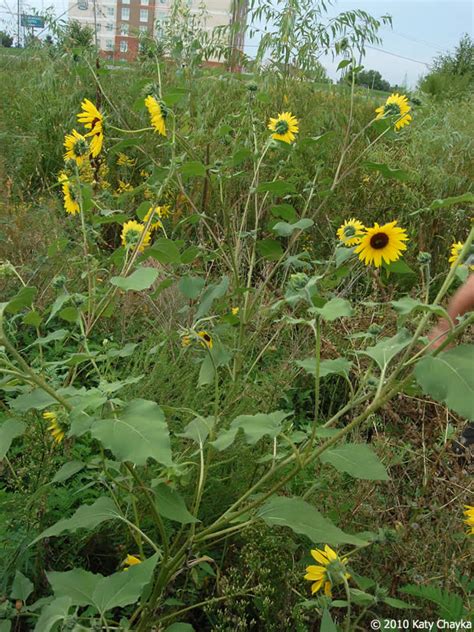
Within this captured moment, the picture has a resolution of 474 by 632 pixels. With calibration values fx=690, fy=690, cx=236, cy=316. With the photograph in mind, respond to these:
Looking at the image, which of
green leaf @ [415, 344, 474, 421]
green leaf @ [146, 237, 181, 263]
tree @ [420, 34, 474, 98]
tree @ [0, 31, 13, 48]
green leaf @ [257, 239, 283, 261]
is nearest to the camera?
green leaf @ [415, 344, 474, 421]

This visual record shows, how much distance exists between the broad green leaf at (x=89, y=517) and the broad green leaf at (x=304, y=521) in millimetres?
253

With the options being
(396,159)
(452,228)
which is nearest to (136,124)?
(396,159)

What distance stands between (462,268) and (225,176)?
80 centimetres

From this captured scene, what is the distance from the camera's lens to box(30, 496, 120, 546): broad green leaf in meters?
1.07

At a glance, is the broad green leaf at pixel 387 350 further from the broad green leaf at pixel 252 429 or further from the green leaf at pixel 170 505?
the green leaf at pixel 170 505

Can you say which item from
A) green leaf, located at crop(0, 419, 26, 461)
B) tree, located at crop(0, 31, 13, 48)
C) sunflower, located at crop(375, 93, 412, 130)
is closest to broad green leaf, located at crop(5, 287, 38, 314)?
green leaf, located at crop(0, 419, 26, 461)

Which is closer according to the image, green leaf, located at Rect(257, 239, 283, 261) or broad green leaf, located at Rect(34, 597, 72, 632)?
broad green leaf, located at Rect(34, 597, 72, 632)

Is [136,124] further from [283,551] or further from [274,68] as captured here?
[283,551]

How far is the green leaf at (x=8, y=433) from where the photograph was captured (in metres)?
1.04

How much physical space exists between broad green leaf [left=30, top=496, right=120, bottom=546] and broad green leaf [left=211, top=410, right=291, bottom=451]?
0.79ft

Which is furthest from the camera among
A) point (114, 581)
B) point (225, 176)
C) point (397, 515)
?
point (225, 176)

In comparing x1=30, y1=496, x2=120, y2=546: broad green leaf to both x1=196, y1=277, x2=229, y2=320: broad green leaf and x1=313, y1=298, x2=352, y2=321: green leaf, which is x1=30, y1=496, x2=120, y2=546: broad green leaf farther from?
x1=313, y1=298, x2=352, y2=321: green leaf

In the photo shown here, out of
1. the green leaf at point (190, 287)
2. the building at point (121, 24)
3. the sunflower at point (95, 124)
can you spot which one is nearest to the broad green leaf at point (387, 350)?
the green leaf at point (190, 287)

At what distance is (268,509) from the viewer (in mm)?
1089
